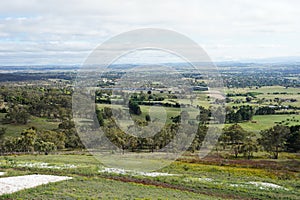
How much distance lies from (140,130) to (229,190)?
23.3m

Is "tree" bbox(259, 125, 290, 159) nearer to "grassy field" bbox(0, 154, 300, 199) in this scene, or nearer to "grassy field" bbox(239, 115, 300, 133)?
"grassy field" bbox(239, 115, 300, 133)

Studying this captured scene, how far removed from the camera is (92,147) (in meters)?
56.7

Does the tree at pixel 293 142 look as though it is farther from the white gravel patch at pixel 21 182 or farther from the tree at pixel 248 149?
the white gravel patch at pixel 21 182

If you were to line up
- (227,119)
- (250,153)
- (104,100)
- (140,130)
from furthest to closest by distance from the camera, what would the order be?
(227,119) → (104,100) → (250,153) → (140,130)

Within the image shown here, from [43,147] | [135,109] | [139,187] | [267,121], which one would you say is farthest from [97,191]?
[267,121]

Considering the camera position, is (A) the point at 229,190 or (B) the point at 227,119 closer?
(A) the point at 229,190

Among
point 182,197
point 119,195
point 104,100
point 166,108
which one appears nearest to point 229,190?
point 182,197

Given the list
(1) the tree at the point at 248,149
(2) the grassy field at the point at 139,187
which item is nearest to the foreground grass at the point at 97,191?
(2) the grassy field at the point at 139,187

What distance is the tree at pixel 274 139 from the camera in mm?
61334

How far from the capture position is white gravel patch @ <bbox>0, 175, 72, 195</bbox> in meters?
21.8

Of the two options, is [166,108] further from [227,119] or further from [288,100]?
[288,100]

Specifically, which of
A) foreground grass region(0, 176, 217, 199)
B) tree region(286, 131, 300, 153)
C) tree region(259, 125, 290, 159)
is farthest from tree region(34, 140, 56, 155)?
tree region(286, 131, 300, 153)

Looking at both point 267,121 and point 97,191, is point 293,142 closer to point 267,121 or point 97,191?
point 267,121

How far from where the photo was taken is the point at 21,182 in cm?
2394
